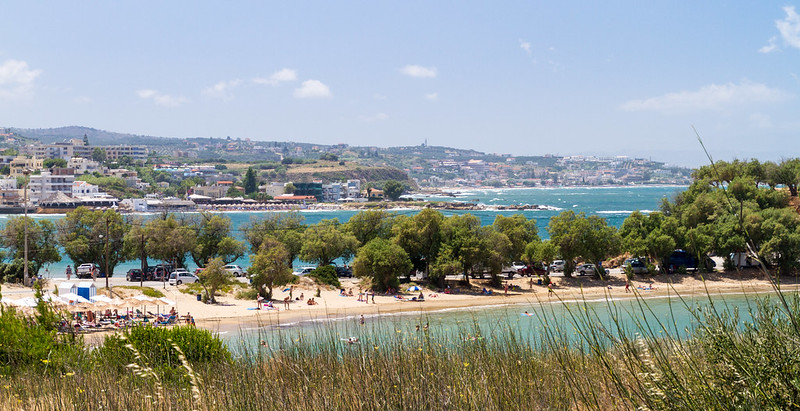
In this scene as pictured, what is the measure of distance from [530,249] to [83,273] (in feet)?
70.9

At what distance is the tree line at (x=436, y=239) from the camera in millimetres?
26641

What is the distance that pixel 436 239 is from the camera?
27.6m

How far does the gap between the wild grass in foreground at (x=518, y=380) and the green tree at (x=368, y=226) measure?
26233 mm

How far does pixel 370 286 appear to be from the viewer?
89.4ft

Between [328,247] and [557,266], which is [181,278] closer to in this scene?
[328,247]

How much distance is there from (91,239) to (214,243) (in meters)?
6.30

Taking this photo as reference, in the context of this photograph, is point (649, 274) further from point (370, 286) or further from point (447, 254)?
point (370, 286)

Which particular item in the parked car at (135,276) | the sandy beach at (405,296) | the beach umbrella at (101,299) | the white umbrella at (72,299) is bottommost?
the parked car at (135,276)

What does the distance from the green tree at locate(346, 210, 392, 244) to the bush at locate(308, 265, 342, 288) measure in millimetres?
4320

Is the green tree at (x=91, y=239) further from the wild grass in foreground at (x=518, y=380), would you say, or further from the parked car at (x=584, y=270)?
the wild grass in foreground at (x=518, y=380)

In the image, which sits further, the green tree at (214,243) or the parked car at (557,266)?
the green tree at (214,243)

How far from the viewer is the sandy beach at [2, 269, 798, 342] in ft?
71.3

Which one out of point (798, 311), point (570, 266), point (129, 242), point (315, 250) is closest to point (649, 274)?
point (570, 266)

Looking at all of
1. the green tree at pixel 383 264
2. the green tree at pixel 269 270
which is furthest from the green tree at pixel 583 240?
the green tree at pixel 269 270
